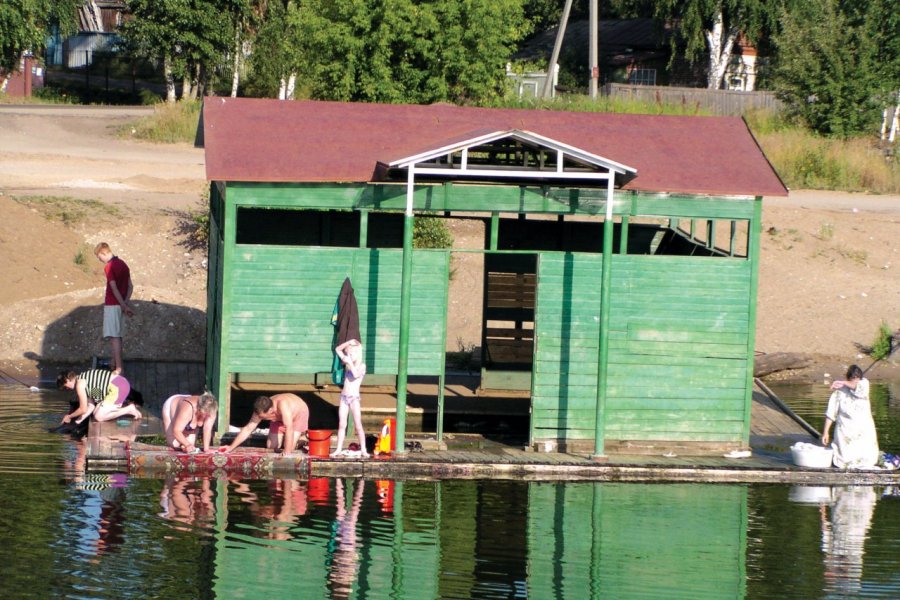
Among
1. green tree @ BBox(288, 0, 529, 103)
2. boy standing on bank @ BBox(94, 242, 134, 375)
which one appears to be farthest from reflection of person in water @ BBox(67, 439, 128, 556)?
green tree @ BBox(288, 0, 529, 103)

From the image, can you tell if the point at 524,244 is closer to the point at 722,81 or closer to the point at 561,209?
the point at 561,209

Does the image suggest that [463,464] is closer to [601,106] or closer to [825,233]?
[825,233]

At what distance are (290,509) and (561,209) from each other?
477 centimetres

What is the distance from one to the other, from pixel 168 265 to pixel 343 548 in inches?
650

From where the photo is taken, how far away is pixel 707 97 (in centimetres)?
4859

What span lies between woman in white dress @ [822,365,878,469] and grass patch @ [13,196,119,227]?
18.6 m

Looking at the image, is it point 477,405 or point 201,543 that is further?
point 477,405

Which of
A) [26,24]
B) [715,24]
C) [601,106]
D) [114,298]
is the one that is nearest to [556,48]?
[601,106]

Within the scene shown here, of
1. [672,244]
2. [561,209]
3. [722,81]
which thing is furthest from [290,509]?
[722,81]

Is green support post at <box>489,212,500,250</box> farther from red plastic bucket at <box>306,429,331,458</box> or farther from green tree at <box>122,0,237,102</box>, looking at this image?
green tree at <box>122,0,237,102</box>

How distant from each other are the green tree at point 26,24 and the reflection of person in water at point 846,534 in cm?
4246

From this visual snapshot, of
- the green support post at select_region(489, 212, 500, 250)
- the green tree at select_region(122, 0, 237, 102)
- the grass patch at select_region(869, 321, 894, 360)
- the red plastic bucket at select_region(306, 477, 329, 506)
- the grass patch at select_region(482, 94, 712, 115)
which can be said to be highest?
the green tree at select_region(122, 0, 237, 102)

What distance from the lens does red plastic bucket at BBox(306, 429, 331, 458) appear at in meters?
15.8

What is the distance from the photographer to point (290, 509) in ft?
46.9
